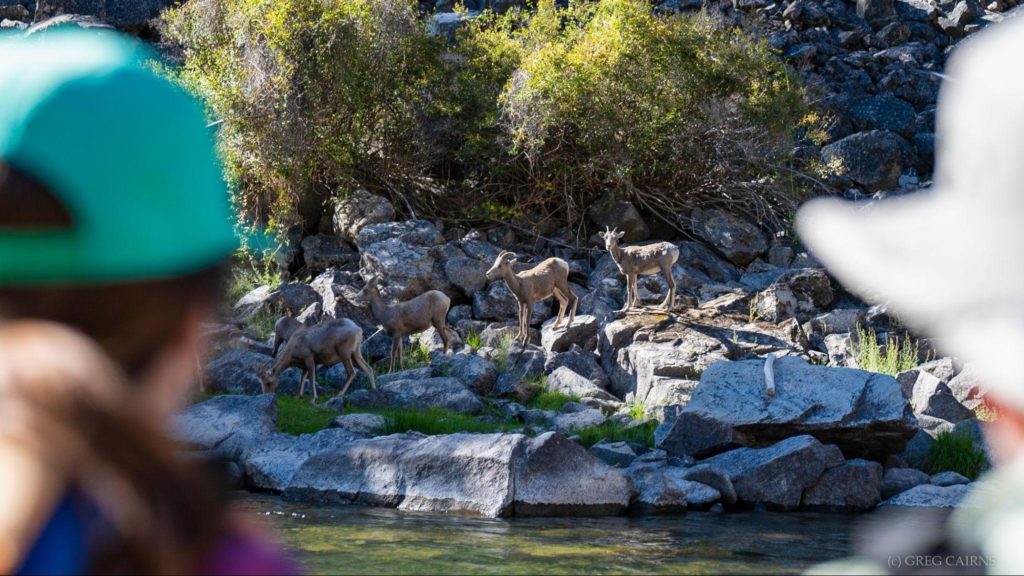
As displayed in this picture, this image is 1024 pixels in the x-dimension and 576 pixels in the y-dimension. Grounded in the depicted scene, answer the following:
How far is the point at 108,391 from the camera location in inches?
25.1

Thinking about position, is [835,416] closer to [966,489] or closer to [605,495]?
[966,489]

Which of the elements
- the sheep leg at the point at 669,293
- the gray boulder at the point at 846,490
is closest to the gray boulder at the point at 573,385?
the sheep leg at the point at 669,293

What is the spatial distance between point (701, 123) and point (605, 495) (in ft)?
50.8

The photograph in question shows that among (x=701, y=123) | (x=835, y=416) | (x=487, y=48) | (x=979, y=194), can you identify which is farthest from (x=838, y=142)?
(x=979, y=194)

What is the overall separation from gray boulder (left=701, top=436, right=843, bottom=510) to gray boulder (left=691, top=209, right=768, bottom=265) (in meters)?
13.0

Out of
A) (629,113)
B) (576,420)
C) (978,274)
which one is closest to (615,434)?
(576,420)

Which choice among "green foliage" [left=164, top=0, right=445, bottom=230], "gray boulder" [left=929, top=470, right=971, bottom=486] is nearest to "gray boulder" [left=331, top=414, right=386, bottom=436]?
"gray boulder" [left=929, top=470, right=971, bottom=486]

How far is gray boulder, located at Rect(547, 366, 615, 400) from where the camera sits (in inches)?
606

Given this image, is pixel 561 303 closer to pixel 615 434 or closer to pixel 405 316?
pixel 405 316

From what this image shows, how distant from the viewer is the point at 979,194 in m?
0.98

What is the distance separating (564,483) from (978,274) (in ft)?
28.6

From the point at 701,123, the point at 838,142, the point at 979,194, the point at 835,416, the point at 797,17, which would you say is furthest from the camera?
the point at 797,17

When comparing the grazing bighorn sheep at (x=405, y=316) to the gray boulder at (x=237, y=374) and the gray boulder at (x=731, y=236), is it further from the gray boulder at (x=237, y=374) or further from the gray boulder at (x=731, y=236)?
the gray boulder at (x=731, y=236)

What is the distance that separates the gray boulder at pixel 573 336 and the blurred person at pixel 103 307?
1755cm
